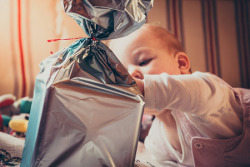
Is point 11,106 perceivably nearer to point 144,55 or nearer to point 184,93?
point 144,55

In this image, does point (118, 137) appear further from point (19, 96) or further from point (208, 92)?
point (19, 96)

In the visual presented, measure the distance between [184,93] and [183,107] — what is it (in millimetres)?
27

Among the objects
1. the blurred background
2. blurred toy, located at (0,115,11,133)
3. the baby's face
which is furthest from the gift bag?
the blurred background

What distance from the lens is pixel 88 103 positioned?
27cm

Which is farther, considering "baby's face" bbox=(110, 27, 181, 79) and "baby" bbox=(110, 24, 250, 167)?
"baby's face" bbox=(110, 27, 181, 79)

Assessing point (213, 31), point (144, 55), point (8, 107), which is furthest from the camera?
point (213, 31)

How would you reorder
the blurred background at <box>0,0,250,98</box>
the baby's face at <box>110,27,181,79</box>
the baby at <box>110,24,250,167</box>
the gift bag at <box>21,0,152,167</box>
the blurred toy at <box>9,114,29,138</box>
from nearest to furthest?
the gift bag at <box>21,0,152,167</box> < the baby at <box>110,24,250,167</box> < the baby's face at <box>110,27,181,79</box> < the blurred toy at <box>9,114,29,138</box> < the blurred background at <box>0,0,250,98</box>

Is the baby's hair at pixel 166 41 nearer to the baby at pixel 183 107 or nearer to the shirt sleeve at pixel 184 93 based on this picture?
the baby at pixel 183 107

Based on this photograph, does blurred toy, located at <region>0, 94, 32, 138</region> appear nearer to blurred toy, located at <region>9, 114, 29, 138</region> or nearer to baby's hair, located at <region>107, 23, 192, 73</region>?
blurred toy, located at <region>9, 114, 29, 138</region>

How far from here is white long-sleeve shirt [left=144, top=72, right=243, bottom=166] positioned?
0.35m

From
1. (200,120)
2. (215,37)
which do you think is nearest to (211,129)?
(200,120)

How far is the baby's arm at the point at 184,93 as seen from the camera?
0.34m

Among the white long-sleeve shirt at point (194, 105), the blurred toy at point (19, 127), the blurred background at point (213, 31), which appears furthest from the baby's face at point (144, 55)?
the blurred background at point (213, 31)

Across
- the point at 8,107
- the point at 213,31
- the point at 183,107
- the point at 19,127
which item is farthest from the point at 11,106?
the point at 213,31
